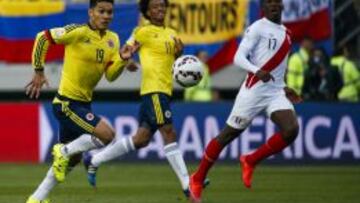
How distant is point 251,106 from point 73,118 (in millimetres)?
2182

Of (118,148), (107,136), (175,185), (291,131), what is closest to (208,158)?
(291,131)

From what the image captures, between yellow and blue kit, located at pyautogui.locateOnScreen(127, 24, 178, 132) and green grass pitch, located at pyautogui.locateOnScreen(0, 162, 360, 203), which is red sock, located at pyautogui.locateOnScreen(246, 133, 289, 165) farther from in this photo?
yellow and blue kit, located at pyautogui.locateOnScreen(127, 24, 178, 132)

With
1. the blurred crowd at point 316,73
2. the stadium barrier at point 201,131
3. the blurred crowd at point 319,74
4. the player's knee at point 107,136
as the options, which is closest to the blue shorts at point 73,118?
the player's knee at point 107,136

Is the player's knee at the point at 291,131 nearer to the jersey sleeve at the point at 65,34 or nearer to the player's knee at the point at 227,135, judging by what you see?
the player's knee at the point at 227,135

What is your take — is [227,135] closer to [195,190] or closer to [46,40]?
[195,190]

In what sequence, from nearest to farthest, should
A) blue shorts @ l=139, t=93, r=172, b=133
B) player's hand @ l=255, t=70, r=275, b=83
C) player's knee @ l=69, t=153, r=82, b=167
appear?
player's knee @ l=69, t=153, r=82, b=167, player's hand @ l=255, t=70, r=275, b=83, blue shorts @ l=139, t=93, r=172, b=133

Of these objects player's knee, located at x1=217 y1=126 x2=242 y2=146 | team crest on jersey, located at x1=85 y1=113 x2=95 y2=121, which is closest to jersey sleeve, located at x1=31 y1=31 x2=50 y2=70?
team crest on jersey, located at x1=85 y1=113 x2=95 y2=121

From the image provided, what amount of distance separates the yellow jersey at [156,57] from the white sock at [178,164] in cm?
79

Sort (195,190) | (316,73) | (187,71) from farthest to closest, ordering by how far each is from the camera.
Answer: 1. (316,73)
2. (187,71)
3. (195,190)

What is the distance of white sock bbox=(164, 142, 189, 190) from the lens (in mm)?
13883

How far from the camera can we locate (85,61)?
13.1 m

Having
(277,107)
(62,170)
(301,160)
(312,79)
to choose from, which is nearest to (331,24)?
(312,79)

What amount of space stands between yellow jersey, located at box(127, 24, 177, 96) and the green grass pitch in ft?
4.36

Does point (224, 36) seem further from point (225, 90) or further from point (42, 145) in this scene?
point (42, 145)
